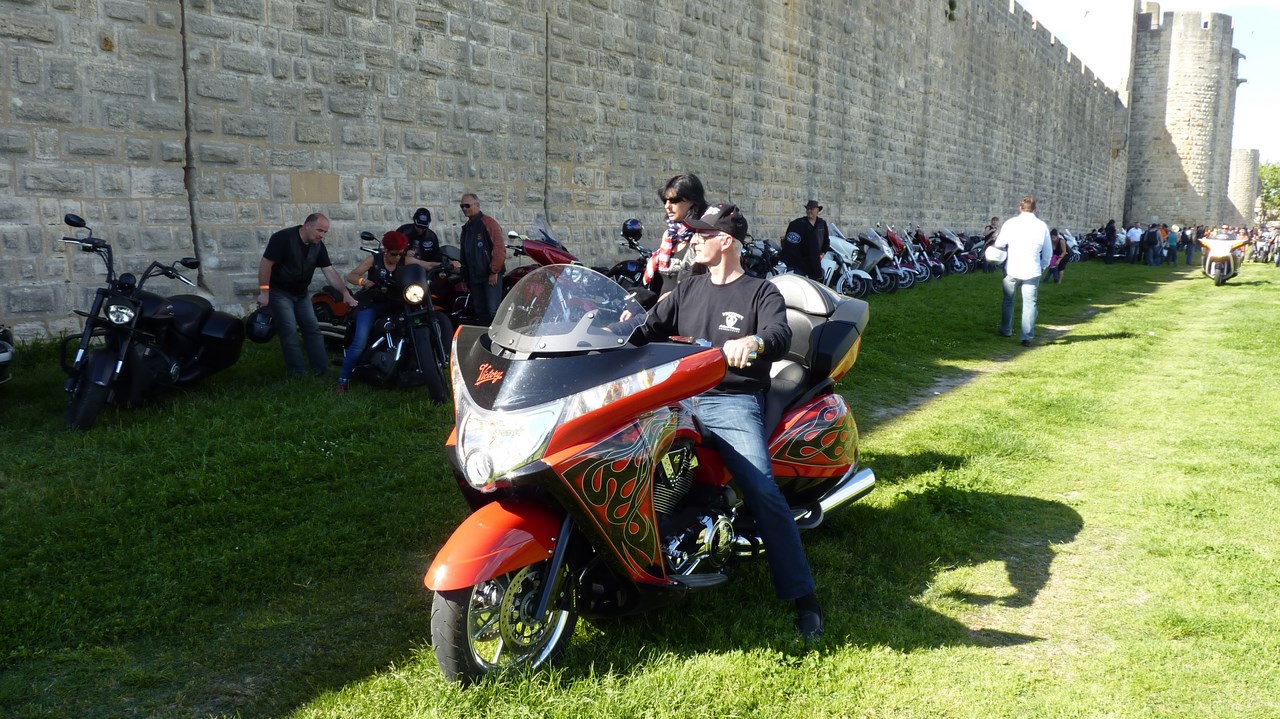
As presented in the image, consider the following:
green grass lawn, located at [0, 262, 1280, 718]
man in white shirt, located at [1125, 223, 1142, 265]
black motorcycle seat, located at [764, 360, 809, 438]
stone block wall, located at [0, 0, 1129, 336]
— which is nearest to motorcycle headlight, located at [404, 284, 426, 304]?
green grass lawn, located at [0, 262, 1280, 718]

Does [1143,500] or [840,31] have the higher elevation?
[840,31]

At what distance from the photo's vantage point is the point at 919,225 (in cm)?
2688

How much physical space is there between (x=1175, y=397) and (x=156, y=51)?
31.5 ft

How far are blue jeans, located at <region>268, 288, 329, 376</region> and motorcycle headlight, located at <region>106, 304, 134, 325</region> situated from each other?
1.44m

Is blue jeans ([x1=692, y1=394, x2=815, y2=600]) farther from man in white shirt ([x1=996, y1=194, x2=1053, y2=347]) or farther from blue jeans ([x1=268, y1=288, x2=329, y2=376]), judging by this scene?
man in white shirt ([x1=996, y1=194, x2=1053, y2=347])

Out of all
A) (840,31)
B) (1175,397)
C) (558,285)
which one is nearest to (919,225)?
(840,31)

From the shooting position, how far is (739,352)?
334 cm

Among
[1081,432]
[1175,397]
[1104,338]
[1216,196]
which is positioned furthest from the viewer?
[1216,196]

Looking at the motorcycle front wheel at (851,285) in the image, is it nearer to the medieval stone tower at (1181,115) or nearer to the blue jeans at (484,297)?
the blue jeans at (484,297)

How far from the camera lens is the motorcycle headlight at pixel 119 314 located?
637 centimetres

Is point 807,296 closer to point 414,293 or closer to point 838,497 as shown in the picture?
point 838,497

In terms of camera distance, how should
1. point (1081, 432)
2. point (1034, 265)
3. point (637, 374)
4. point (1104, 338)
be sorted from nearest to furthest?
1. point (637, 374)
2. point (1081, 432)
3. point (1034, 265)
4. point (1104, 338)

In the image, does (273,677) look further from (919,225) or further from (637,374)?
(919,225)

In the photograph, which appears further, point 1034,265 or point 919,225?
point 919,225
